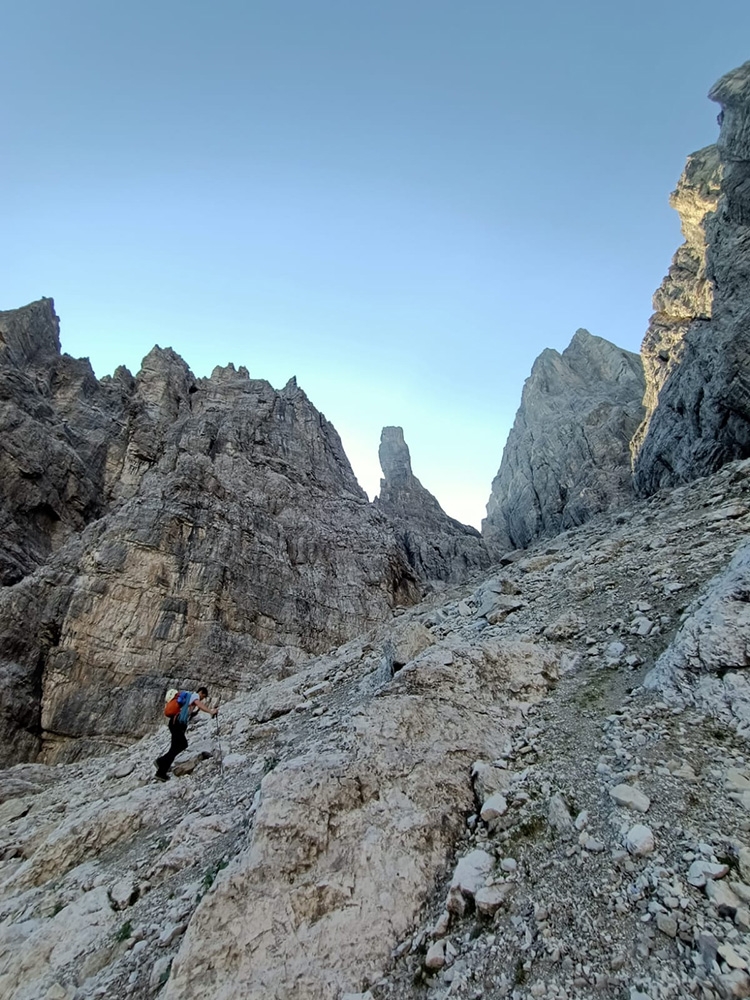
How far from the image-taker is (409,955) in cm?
530

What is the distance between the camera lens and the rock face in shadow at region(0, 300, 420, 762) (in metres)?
34.6

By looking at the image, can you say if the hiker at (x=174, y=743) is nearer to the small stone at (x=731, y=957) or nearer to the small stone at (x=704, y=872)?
the small stone at (x=704, y=872)

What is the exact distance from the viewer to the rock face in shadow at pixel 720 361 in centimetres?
2953

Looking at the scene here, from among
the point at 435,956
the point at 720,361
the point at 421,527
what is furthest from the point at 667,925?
the point at 421,527

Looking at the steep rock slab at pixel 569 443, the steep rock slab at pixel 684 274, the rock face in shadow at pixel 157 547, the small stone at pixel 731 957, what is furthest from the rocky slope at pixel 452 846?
the steep rock slab at pixel 684 274

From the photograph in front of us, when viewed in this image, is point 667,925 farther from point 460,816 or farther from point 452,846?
point 460,816

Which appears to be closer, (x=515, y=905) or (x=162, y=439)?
(x=515, y=905)

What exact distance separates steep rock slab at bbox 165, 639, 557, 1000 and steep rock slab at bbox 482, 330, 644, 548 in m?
59.9

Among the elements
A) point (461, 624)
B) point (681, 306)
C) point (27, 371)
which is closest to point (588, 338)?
point (681, 306)

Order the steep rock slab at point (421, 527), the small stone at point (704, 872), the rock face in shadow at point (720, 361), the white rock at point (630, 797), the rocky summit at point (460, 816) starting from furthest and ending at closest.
Result: the steep rock slab at point (421, 527)
the rock face in shadow at point (720, 361)
the white rock at point (630, 797)
the rocky summit at point (460, 816)
the small stone at point (704, 872)

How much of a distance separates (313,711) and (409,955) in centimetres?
684

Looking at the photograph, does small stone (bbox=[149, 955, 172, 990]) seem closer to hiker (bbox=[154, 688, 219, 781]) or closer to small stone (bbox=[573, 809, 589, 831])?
small stone (bbox=[573, 809, 589, 831])

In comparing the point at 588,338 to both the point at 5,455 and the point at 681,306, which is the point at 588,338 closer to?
the point at 681,306

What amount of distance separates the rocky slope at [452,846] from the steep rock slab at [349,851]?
0.08 ft
